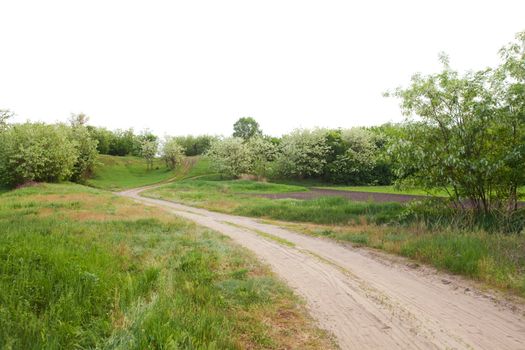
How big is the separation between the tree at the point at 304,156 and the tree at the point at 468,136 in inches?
1922

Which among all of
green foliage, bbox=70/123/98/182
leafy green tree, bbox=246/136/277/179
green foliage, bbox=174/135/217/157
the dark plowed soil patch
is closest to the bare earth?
the dark plowed soil patch

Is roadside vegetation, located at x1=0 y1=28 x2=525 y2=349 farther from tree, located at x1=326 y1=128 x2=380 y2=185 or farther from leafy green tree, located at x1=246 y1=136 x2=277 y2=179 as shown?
leafy green tree, located at x1=246 y1=136 x2=277 y2=179

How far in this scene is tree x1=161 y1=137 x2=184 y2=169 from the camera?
3546 inches

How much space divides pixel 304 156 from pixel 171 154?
4279 centimetres

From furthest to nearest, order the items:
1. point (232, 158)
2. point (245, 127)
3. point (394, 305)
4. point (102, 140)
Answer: point (245, 127), point (102, 140), point (232, 158), point (394, 305)

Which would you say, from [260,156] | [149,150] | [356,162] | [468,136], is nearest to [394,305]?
[468,136]

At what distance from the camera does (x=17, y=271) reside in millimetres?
6543

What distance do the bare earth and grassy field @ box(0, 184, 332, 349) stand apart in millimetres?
576

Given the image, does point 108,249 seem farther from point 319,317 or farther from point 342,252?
point 342,252

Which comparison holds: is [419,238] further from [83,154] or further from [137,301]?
[83,154]

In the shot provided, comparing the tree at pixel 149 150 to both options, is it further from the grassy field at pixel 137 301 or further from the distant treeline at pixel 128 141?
the grassy field at pixel 137 301

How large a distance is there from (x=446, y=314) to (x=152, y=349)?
518 centimetres

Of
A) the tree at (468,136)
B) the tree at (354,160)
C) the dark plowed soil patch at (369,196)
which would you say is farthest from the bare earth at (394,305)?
the tree at (354,160)

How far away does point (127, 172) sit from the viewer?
8550 centimetres
